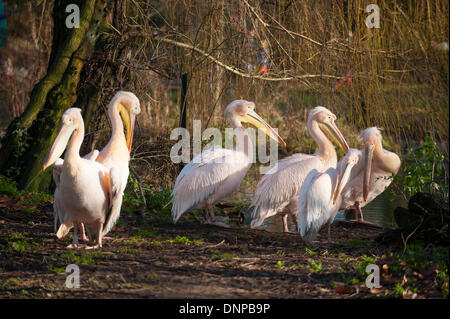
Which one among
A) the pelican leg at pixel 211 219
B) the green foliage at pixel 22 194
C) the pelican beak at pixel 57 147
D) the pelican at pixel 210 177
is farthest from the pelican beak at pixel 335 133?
the green foliage at pixel 22 194

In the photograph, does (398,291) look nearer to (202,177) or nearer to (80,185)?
(80,185)

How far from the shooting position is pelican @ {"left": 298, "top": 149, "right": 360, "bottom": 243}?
5.35 meters

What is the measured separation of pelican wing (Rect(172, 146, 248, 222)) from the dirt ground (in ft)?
0.96

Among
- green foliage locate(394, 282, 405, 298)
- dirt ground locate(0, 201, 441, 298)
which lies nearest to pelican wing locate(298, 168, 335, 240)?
dirt ground locate(0, 201, 441, 298)

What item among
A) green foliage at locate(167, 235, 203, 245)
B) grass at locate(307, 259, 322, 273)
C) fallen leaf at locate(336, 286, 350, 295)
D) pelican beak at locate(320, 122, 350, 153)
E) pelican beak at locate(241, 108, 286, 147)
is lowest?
fallen leaf at locate(336, 286, 350, 295)

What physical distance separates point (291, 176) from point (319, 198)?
1058 mm

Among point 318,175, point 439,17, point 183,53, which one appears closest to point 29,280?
point 318,175

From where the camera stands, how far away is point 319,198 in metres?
5.34

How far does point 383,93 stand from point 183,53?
2353mm

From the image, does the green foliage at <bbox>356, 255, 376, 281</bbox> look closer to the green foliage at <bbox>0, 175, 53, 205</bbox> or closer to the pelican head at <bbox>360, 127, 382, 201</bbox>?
the pelican head at <bbox>360, 127, 382, 201</bbox>

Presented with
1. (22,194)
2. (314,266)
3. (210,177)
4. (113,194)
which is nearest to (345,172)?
(314,266)

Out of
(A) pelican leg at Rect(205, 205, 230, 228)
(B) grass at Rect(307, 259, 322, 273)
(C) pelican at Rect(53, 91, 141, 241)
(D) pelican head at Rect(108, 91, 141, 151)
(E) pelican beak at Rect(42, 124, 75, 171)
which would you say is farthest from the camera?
(A) pelican leg at Rect(205, 205, 230, 228)

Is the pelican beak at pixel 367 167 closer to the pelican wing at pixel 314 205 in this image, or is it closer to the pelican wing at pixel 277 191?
the pelican wing at pixel 277 191

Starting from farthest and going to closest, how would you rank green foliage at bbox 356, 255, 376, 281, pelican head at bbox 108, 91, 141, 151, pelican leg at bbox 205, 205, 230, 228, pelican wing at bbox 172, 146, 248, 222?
1. pelican leg at bbox 205, 205, 230, 228
2. pelican wing at bbox 172, 146, 248, 222
3. pelican head at bbox 108, 91, 141, 151
4. green foliage at bbox 356, 255, 376, 281
